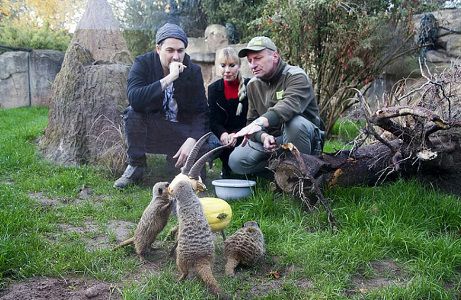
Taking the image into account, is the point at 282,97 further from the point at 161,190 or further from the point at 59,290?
the point at 59,290

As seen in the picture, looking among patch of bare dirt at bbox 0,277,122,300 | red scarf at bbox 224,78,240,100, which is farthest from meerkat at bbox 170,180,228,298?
red scarf at bbox 224,78,240,100

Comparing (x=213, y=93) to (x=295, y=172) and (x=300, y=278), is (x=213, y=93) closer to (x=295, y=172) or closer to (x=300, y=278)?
(x=295, y=172)

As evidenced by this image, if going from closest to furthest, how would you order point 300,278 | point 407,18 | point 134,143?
point 300,278
point 134,143
point 407,18

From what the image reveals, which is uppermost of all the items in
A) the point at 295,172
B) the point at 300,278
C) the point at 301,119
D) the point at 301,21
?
the point at 301,21

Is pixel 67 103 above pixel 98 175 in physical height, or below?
above

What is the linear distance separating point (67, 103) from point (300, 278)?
4014 mm

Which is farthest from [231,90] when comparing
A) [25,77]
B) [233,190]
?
[25,77]

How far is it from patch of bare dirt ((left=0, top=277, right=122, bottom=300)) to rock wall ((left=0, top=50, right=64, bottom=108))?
9.01 meters

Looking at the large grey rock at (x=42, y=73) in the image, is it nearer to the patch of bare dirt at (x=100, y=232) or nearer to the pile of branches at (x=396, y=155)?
the patch of bare dirt at (x=100, y=232)

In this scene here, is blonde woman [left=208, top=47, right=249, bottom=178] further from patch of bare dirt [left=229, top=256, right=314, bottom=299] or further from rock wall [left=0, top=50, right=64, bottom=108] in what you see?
rock wall [left=0, top=50, right=64, bottom=108]

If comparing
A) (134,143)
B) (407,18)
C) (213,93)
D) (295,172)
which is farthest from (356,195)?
(407,18)

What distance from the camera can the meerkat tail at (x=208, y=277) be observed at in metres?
2.44

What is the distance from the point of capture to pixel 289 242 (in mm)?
3150

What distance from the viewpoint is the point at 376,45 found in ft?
22.3
